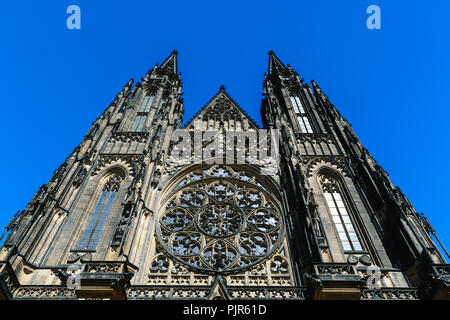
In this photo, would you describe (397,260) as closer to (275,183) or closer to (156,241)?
(275,183)

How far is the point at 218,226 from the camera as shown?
1427 centimetres

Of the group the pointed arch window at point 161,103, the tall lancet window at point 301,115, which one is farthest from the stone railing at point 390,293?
the pointed arch window at point 161,103

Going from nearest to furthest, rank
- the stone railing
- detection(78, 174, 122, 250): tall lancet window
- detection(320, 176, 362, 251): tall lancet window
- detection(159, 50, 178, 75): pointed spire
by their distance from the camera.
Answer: the stone railing, detection(78, 174, 122, 250): tall lancet window, detection(320, 176, 362, 251): tall lancet window, detection(159, 50, 178, 75): pointed spire

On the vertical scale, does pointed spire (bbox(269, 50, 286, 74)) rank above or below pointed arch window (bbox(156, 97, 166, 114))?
above

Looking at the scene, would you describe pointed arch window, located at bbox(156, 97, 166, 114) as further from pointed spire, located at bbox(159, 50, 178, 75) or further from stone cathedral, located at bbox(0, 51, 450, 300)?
pointed spire, located at bbox(159, 50, 178, 75)

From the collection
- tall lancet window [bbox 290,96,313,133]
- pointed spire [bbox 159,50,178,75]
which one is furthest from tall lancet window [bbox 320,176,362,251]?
Result: pointed spire [bbox 159,50,178,75]

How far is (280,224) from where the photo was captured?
47.6 ft

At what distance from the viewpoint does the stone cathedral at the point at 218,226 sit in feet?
35.9

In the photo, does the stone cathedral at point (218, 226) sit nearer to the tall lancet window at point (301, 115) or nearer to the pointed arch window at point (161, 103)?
the tall lancet window at point (301, 115)

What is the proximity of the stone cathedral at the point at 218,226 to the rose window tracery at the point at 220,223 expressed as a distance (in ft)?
0.17

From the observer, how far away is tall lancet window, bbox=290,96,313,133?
20766mm

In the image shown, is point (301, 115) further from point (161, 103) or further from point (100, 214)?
point (100, 214)

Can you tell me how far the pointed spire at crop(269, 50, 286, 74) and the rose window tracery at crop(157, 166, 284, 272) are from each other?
14.6m

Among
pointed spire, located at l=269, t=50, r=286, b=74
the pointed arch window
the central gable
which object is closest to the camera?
the central gable
